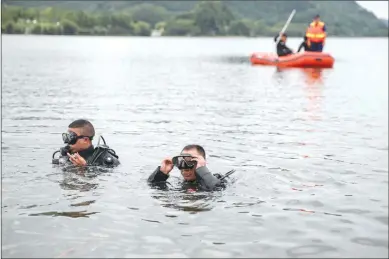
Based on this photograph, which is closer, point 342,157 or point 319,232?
point 319,232

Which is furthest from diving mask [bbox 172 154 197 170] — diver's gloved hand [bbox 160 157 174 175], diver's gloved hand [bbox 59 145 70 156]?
diver's gloved hand [bbox 59 145 70 156]

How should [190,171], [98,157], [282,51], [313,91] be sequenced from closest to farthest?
[190,171]
[98,157]
[313,91]
[282,51]

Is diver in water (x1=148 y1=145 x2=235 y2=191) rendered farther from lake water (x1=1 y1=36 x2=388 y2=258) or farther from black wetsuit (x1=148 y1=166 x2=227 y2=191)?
lake water (x1=1 y1=36 x2=388 y2=258)

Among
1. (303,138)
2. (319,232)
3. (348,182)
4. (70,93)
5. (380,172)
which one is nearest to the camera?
(319,232)

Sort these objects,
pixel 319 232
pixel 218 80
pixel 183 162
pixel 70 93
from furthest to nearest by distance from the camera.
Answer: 1. pixel 218 80
2. pixel 70 93
3. pixel 183 162
4. pixel 319 232

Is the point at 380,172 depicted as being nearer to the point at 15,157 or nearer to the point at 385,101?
the point at 15,157

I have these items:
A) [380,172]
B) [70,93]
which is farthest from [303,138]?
[70,93]

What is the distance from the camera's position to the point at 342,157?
13.5 metres

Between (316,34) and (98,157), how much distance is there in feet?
115

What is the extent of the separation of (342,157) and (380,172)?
5.21ft

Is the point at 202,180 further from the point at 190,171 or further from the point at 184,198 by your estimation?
the point at 184,198

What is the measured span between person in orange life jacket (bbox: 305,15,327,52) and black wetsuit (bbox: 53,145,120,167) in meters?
32.5

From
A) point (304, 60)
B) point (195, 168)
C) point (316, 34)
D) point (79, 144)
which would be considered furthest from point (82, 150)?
point (316, 34)

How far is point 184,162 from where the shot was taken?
9.84 m
